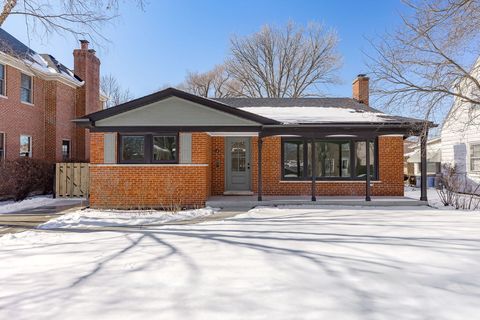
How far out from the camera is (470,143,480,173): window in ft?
47.8

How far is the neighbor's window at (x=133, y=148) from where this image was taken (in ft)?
32.9

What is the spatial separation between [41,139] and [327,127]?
13.7 metres

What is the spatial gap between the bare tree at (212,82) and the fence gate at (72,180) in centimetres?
2458

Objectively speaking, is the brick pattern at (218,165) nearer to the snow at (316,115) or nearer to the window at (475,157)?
the snow at (316,115)

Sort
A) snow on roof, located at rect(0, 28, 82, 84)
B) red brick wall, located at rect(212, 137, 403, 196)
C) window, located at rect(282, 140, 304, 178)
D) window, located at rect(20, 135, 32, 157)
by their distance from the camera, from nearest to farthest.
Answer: red brick wall, located at rect(212, 137, 403, 196), window, located at rect(282, 140, 304, 178), window, located at rect(20, 135, 32, 157), snow on roof, located at rect(0, 28, 82, 84)

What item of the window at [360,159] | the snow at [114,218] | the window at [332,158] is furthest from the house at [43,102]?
the window at [360,159]

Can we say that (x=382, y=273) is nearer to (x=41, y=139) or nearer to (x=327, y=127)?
(x=327, y=127)

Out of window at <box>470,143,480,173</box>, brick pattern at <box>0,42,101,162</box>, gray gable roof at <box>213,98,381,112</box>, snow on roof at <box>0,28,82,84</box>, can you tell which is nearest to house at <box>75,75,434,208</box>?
gray gable roof at <box>213,98,381,112</box>

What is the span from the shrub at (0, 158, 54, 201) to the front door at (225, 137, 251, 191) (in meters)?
7.45

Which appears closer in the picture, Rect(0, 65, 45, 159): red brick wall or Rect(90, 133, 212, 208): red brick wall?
Rect(90, 133, 212, 208): red brick wall

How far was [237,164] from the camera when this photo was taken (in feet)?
42.0

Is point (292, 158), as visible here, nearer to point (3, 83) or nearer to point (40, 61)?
point (3, 83)

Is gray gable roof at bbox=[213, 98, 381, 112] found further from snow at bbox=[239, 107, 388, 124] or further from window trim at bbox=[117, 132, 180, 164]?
window trim at bbox=[117, 132, 180, 164]

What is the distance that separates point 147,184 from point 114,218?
1.85 meters
